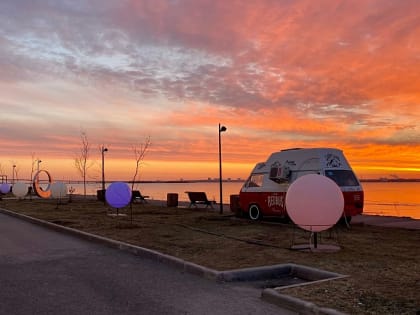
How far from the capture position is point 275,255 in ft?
32.3

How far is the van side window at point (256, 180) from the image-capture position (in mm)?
17578

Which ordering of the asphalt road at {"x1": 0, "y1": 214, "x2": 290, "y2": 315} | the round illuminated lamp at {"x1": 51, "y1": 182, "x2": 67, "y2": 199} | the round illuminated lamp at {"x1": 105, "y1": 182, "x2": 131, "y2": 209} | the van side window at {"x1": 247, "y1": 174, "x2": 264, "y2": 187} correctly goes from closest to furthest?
the asphalt road at {"x1": 0, "y1": 214, "x2": 290, "y2": 315} → the van side window at {"x1": 247, "y1": 174, "x2": 264, "y2": 187} → the round illuminated lamp at {"x1": 105, "y1": 182, "x2": 131, "y2": 209} → the round illuminated lamp at {"x1": 51, "y1": 182, "x2": 67, "y2": 199}

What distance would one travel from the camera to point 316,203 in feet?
32.0

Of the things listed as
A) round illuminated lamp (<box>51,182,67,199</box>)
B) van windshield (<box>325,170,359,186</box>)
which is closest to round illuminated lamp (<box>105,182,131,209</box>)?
van windshield (<box>325,170,359,186</box>)

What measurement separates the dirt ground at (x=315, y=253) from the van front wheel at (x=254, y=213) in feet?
1.57

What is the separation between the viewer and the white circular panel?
977 cm

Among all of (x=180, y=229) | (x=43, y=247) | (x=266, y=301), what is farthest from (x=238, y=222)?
(x=266, y=301)

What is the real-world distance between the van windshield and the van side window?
121 inches

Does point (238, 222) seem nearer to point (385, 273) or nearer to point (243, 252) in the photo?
point (243, 252)

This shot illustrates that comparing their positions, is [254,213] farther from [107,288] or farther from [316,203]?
[107,288]

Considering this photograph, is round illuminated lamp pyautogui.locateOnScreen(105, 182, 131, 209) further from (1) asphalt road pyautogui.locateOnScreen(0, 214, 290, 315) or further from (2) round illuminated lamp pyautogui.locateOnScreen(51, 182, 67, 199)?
(2) round illuminated lamp pyautogui.locateOnScreen(51, 182, 67, 199)

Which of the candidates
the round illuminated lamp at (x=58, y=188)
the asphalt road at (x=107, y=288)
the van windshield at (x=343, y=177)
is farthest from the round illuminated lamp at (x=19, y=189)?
the van windshield at (x=343, y=177)

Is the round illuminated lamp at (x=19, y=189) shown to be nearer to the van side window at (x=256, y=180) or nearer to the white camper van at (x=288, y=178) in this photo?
the white camper van at (x=288, y=178)

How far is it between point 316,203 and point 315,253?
3.51 feet
